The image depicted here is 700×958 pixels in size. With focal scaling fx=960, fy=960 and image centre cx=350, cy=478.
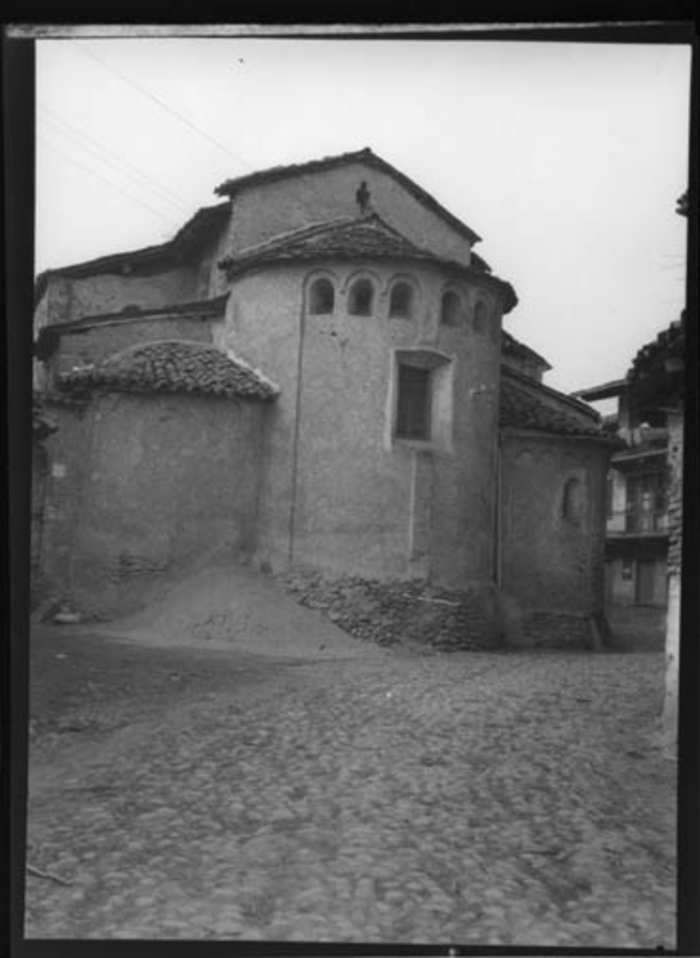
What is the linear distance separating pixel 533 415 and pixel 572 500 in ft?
2.29

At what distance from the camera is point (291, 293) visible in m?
7.69

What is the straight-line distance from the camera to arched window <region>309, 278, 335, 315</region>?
25.2 feet

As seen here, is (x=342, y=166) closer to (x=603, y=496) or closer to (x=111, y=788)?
(x=603, y=496)

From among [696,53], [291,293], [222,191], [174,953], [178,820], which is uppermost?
[696,53]

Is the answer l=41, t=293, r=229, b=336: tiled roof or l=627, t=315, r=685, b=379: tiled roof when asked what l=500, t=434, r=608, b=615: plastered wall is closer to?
l=627, t=315, r=685, b=379: tiled roof

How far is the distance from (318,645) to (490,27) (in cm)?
422

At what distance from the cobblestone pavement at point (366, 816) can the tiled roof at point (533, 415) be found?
1.71 metres

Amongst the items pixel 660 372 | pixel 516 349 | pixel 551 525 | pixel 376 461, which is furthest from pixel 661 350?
pixel 376 461

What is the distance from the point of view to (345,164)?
20.8ft

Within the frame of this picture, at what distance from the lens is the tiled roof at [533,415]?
680 centimetres

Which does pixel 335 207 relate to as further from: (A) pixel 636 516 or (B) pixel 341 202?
(A) pixel 636 516

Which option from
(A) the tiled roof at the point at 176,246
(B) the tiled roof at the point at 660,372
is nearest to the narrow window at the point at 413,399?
(B) the tiled roof at the point at 660,372

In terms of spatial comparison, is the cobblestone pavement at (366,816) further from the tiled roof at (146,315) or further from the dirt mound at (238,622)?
the tiled roof at (146,315)

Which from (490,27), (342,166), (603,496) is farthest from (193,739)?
(490,27)
